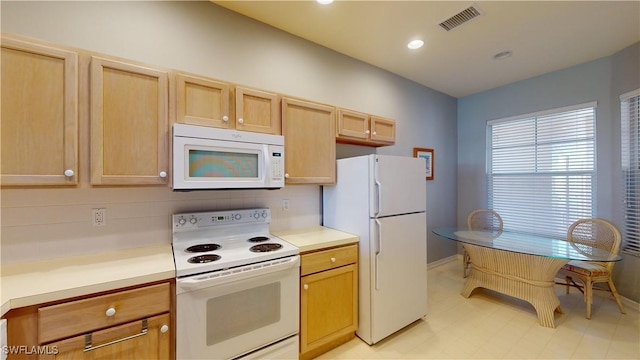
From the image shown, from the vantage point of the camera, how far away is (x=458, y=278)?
3514 mm

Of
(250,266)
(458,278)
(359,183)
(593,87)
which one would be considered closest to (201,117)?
(250,266)

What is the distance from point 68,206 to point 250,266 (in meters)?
1.23

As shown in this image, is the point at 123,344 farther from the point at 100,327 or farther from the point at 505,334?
the point at 505,334

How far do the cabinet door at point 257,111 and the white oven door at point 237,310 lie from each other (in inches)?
40.5

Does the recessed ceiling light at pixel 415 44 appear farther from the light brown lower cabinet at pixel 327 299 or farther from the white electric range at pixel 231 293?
the white electric range at pixel 231 293

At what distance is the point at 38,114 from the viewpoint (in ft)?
4.25

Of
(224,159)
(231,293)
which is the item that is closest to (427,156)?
(224,159)

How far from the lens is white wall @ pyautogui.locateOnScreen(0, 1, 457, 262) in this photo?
151 cm

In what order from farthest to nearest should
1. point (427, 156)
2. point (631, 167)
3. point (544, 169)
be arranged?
point (427, 156)
point (544, 169)
point (631, 167)

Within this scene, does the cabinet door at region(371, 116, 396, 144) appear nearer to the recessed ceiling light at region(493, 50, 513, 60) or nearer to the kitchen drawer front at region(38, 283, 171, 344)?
the recessed ceiling light at region(493, 50, 513, 60)

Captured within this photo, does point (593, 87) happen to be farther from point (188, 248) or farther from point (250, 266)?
point (188, 248)

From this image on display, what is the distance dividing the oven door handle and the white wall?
70cm

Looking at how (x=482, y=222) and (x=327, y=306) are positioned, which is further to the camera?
(x=482, y=222)

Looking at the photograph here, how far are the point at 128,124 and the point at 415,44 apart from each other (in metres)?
2.73
